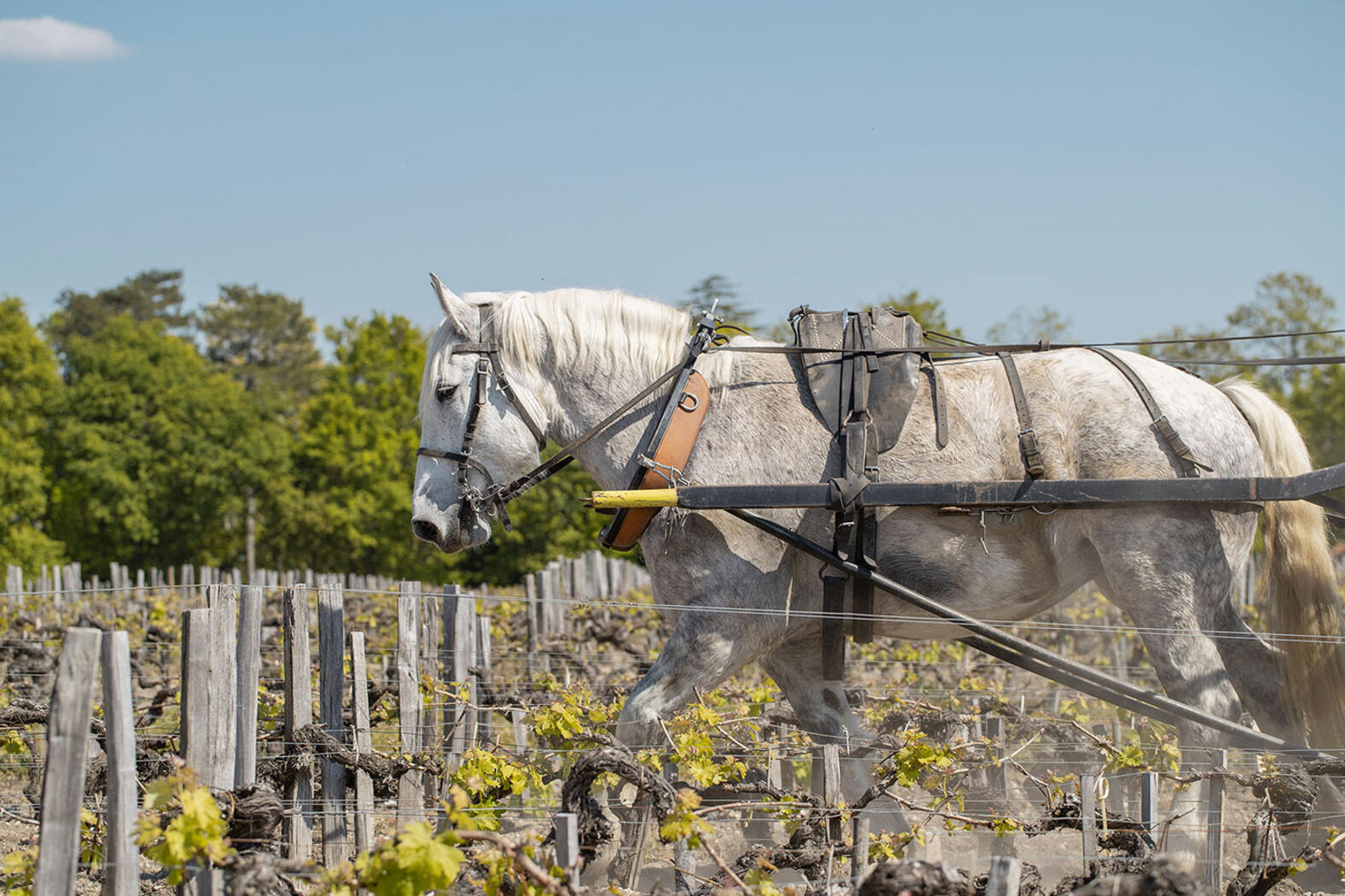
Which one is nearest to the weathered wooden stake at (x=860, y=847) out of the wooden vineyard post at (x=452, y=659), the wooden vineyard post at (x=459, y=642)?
the wooden vineyard post at (x=452, y=659)

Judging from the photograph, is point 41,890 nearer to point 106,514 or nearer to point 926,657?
point 926,657

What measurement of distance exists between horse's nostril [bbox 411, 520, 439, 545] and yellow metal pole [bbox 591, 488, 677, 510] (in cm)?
76

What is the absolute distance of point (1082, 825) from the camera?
3533 millimetres

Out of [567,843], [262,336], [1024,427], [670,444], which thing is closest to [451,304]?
[670,444]

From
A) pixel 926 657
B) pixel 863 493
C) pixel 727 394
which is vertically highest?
pixel 727 394

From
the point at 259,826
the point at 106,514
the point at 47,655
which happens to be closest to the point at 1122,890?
the point at 259,826

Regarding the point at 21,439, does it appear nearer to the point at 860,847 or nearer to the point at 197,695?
the point at 197,695

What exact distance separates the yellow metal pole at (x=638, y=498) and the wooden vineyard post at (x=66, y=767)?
1785 millimetres

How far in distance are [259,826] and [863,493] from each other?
214 cm

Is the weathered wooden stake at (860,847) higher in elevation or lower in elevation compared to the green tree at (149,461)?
lower

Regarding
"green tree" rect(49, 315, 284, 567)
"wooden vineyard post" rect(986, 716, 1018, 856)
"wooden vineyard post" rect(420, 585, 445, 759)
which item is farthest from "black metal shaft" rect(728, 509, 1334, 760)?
"green tree" rect(49, 315, 284, 567)

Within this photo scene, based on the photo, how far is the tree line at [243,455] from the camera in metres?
34.3

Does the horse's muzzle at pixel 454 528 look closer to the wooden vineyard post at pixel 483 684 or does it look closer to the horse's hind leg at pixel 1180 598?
the wooden vineyard post at pixel 483 684

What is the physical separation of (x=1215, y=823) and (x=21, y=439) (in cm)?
3778
